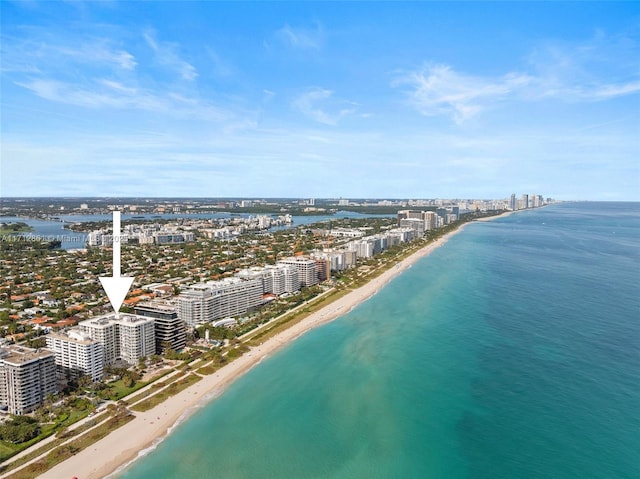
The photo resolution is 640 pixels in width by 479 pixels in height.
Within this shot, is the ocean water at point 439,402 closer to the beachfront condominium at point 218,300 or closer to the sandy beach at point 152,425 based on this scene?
the sandy beach at point 152,425

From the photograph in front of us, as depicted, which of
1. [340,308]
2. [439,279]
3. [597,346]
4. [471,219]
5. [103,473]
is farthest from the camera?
[471,219]

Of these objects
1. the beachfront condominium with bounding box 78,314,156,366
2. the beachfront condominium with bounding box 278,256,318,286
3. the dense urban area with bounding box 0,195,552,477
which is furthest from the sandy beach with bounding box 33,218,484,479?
the beachfront condominium with bounding box 278,256,318,286

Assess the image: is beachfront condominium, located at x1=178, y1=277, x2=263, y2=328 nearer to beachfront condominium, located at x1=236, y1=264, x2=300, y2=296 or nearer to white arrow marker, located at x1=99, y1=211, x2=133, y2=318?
beachfront condominium, located at x1=236, y1=264, x2=300, y2=296

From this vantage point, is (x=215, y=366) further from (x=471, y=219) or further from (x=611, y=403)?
(x=471, y=219)

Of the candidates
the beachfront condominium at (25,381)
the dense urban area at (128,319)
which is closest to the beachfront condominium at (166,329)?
the dense urban area at (128,319)

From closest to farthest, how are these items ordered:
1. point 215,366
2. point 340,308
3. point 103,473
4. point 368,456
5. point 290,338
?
1. point 103,473
2. point 368,456
3. point 215,366
4. point 290,338
5. point 340,308

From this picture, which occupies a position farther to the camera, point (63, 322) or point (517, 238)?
point (517, 238)

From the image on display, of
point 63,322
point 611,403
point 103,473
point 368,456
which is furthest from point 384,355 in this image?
point 63,322
